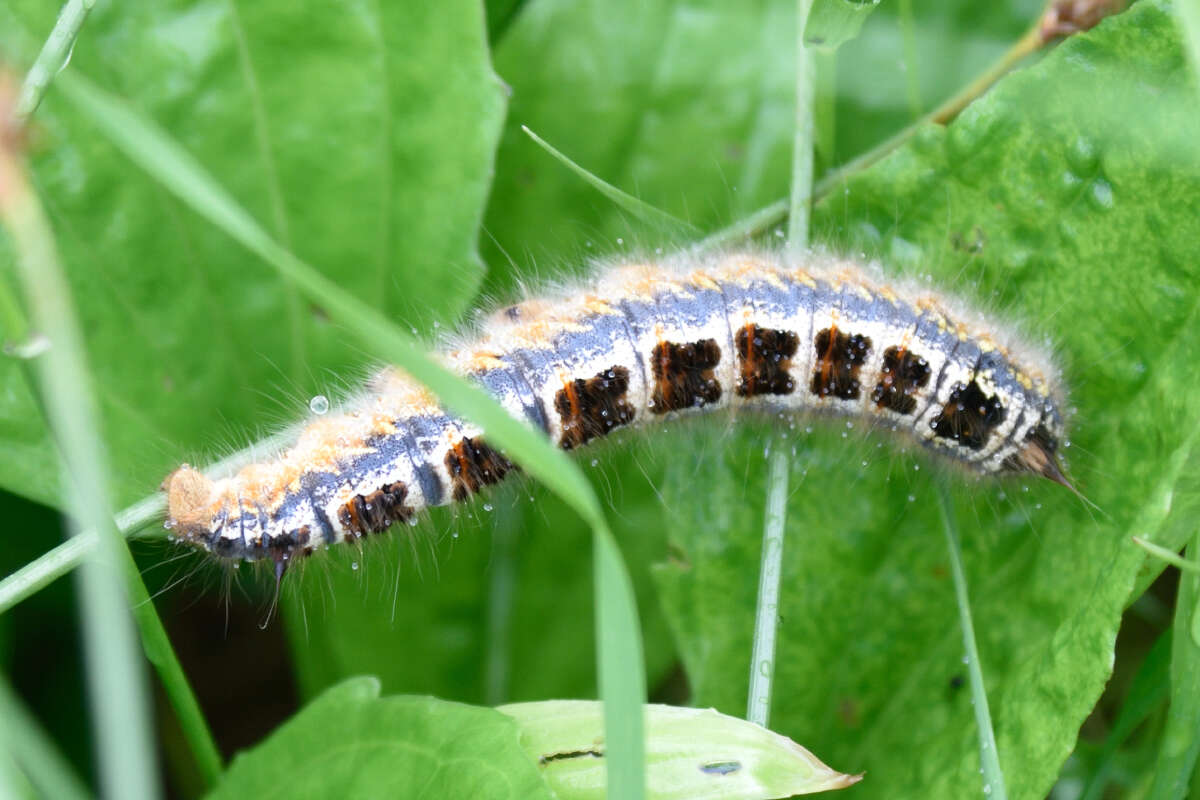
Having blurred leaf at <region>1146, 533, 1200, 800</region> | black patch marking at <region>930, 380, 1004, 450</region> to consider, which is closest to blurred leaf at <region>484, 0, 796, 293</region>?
black patch marking at <region>930, 380, 1004, 450</region>

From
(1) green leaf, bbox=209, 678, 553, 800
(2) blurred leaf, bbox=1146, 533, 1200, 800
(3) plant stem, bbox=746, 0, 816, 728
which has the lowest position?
(2) blurred leaf, bbox=1146, 533, 1200, 800

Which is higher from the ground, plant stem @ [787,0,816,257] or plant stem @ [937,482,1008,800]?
plant stem @ [787,0,816,257]

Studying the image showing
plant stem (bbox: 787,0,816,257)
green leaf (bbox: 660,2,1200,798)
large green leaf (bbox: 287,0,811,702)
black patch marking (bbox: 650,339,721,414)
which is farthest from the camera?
large green leaf (bbox: 287,0,811,702)

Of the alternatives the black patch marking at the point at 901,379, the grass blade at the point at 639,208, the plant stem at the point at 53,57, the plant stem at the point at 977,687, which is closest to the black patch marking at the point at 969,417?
the black patch marking at the point at 901,379

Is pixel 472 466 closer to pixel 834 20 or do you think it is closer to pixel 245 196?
pixel 245 196

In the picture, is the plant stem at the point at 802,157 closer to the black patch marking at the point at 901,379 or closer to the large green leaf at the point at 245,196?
the black patch marking at the point at 901,379

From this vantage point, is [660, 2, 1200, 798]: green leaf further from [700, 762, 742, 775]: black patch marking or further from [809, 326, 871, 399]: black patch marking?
[700, 762, 742, 775]: black patch marking

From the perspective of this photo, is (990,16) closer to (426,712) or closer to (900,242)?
(900,242)

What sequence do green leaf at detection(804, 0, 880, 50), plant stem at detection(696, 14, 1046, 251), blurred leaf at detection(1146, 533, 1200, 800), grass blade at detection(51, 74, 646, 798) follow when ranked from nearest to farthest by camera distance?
grass blade at detection(51, 74, 646, 798)
blurred leaf at detection(1146, 533, 1200, 800)
green leaf at detection(804, 0, 880, 50)
plant stem at detection(696, 14, 1046, 251)
